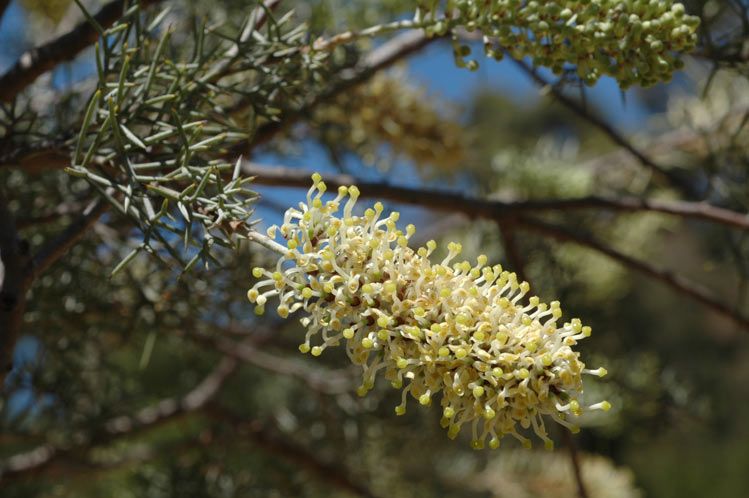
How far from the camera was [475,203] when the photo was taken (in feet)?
3.14

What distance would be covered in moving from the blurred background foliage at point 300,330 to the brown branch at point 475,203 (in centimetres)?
3

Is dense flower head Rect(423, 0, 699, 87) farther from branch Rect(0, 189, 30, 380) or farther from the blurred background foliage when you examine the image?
branch Rect(0, 189, 30, 380)

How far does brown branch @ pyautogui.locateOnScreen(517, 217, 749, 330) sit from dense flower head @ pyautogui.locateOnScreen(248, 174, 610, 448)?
0.51m

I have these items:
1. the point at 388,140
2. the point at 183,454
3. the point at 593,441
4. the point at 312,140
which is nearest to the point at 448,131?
the point at 388,140

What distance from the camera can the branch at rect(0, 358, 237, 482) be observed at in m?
1.09

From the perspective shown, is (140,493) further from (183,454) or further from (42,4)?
(42,4)

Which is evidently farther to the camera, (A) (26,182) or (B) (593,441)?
(B) (593,441)

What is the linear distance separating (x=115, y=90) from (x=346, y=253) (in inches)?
7.5

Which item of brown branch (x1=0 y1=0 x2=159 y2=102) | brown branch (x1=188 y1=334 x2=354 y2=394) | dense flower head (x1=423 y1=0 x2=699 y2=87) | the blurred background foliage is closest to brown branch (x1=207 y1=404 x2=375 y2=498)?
the blurred background foliage

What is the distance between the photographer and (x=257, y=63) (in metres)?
0.63

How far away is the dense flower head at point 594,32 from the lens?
54 centimetres

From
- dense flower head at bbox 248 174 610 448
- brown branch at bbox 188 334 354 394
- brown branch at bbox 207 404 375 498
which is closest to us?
dense flower head at bbox 248 174 610 448

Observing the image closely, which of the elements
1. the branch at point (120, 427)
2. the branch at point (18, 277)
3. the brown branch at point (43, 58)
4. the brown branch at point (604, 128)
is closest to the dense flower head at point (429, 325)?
the branch at point (18, 277)

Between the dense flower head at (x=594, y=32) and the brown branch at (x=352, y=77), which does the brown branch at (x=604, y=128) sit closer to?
the brown branch at (x=352, y=77)
